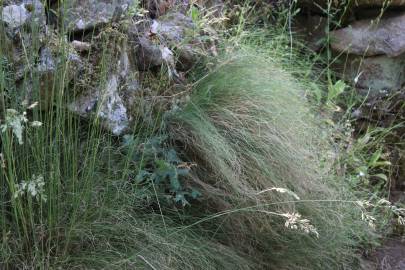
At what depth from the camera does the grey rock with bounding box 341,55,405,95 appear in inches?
151

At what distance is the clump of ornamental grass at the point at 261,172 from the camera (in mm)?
2211

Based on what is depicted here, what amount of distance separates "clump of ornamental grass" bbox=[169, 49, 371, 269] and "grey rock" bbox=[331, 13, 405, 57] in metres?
1.43

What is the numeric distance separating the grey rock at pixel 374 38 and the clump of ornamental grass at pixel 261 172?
4.69 feet

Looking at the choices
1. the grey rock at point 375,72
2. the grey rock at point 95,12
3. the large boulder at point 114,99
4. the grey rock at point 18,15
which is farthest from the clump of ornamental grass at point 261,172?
the grey rock at point 375,72

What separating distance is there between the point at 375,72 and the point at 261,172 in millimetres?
1929

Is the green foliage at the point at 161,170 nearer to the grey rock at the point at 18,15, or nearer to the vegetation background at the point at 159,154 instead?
the vegetation background at the point at 159,154

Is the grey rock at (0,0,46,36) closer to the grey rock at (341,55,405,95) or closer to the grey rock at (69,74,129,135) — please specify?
the grey rock at (69,74,129,135)

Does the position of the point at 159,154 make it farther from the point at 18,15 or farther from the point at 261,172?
the point at 18,15

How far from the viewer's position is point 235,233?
86.4 inches

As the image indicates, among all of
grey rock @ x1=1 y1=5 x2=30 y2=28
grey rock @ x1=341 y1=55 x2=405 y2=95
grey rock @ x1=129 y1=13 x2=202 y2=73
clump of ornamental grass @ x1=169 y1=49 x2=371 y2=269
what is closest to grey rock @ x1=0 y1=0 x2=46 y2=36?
grey rock @ x1=1 y1=5 x2=30 y2=28

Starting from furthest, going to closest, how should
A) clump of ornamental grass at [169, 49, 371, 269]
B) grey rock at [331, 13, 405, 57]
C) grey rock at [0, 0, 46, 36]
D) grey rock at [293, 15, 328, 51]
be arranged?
grey rock at [293, 15, 328, 51]
grey rock at [331, 13, 405, 57]
clump of ornamental grass at [169, 49, 371, 269]
grey rock at [0, 0, 46, 36]

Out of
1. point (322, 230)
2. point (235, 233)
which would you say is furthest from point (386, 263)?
point (235, 233)

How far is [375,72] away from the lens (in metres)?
3.83

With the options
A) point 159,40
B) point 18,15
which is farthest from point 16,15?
point 159,40
